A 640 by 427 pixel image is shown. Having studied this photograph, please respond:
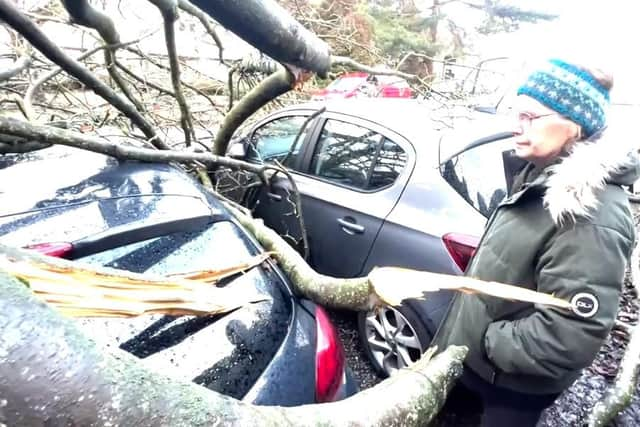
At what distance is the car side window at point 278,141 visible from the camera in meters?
3.70

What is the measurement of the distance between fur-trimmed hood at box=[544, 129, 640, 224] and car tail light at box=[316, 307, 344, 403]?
942mm

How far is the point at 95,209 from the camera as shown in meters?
1.72

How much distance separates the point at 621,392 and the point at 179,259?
240 centimetres

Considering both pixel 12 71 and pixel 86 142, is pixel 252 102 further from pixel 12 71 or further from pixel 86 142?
pixel 12 71

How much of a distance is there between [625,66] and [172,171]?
2.11 m

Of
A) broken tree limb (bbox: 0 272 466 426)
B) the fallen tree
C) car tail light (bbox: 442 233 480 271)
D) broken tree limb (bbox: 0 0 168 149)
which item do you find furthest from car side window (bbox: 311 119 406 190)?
broken tree limb (bbox: 0 272 466 426)

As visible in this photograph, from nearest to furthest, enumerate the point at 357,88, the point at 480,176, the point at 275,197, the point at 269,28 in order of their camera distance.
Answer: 1. the point at 269,28
2. the point at 480,176
3. the point at 275,197
4. the point at 357,88

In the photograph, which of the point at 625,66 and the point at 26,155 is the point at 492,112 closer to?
the point at 625,66

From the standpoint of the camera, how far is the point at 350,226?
9.82 feet

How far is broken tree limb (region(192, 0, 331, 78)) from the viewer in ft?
1.86

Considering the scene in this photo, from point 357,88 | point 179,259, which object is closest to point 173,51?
point 179,259

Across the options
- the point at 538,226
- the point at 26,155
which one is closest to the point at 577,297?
the point at 538,226

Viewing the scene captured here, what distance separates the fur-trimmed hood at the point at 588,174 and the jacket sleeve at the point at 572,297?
2.7 inches

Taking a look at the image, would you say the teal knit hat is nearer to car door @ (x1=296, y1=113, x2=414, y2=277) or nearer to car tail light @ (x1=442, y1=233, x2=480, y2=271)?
car tail light @ (x1=442, y1=233, x2=480, y2=271)
